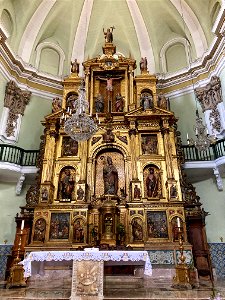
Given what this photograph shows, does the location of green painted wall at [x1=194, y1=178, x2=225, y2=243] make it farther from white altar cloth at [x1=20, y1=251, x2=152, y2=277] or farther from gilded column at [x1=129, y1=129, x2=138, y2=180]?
white altar cloth at [x1=20, y1=251, x2=152, y2=277]

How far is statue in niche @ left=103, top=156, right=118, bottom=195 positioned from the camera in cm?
1090

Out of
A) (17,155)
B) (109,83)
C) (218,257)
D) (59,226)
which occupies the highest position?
(109,83)

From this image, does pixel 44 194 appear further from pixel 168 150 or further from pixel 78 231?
pixel 168 150

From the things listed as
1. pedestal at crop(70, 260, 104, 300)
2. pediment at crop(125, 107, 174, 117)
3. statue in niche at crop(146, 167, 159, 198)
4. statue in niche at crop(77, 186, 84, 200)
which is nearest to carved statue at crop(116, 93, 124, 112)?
pediment at crop(125, 107, 174, 117)

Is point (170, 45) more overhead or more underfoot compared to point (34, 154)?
more overhead

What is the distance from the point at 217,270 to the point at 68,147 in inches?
313

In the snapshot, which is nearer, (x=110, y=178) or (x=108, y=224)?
(x=108, y=224)

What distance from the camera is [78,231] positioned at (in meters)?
10.1

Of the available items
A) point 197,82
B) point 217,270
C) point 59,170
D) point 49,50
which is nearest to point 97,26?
point 49,50

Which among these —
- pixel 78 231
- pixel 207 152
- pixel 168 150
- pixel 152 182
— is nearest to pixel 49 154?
pixel 78 231

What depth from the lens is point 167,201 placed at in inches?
409

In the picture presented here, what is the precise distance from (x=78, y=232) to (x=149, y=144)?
4.67m

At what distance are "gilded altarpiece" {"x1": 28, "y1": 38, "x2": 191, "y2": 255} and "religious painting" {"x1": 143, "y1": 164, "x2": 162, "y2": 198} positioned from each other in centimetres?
4

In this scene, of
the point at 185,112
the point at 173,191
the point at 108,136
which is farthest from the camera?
the point at 185,112
